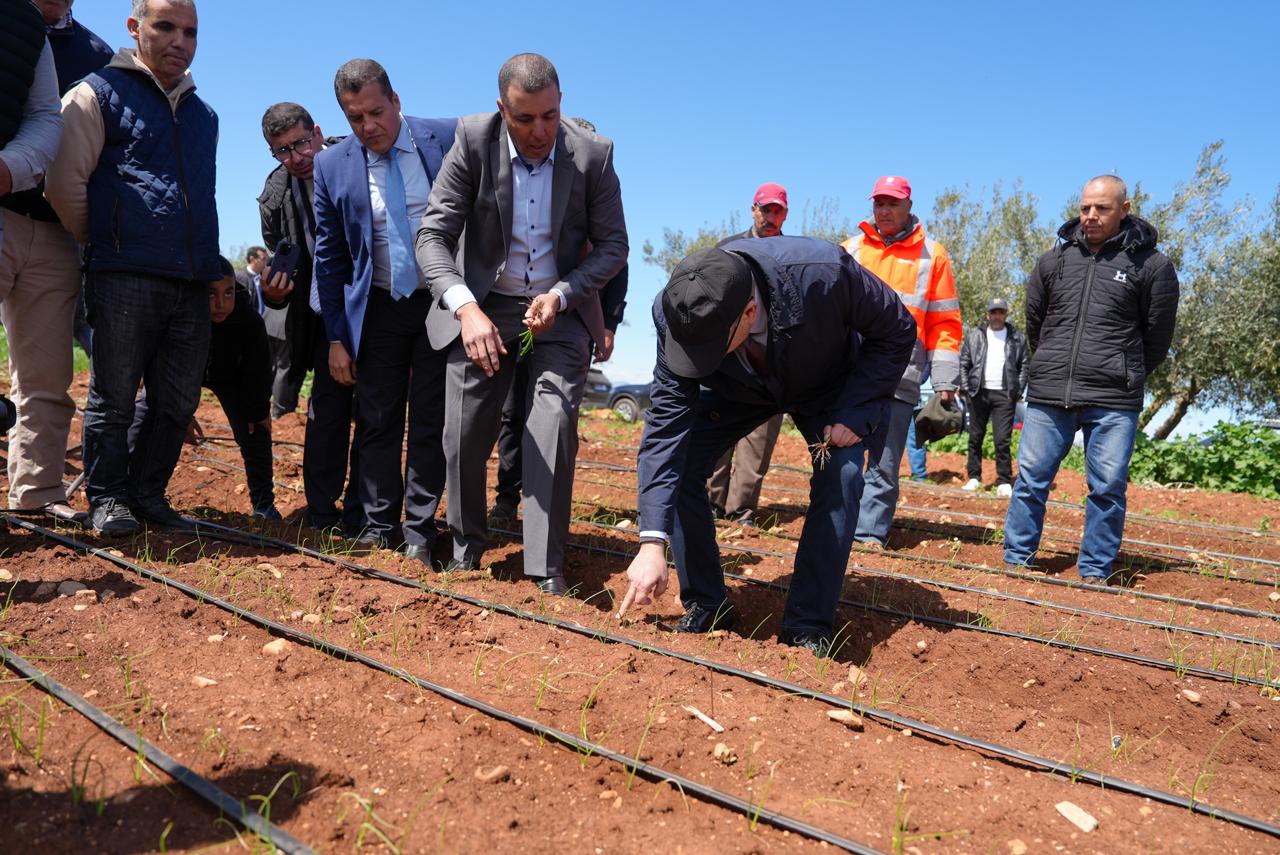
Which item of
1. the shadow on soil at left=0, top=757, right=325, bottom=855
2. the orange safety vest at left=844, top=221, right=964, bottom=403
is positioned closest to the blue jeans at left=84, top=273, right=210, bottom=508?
the shadow on soil at left=0, top=757, right=325, bottom=855

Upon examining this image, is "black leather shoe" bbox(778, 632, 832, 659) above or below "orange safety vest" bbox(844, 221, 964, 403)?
below

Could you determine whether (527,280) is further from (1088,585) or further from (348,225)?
(1088,585)

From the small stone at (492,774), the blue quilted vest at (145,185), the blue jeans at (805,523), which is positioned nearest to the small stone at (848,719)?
the blue jeans at (805,523)

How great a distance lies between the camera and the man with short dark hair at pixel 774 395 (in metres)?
2.91

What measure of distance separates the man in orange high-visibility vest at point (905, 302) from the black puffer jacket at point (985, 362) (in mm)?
4568

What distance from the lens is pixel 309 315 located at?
4.69 metres

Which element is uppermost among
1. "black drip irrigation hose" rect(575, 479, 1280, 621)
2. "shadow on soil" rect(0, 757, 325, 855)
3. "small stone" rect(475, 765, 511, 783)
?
"black drip irrigation hose" rect(575, 479, 1280, 621)

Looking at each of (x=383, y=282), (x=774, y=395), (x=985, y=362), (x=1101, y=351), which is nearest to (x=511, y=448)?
(x=383, y=282)

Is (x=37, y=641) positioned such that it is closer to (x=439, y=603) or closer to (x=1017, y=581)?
(x=439, y=603)

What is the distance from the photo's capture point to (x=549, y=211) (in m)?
3.79

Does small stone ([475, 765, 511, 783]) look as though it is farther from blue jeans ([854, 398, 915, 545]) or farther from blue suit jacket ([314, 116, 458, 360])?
blue jeans ([854, 398, 915, 545])

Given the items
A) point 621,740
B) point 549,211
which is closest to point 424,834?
point 621,740

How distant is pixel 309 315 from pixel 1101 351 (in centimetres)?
393

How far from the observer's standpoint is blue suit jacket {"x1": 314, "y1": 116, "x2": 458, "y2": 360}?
409cm
